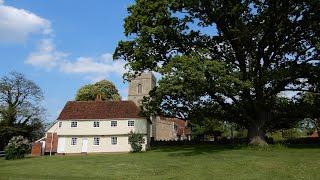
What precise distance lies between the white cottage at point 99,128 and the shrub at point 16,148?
46.2ft

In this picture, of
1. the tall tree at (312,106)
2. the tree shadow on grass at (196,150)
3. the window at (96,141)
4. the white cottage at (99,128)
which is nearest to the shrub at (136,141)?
the white cottage at (99,128)

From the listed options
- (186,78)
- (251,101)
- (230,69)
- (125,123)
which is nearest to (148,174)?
(186,78)

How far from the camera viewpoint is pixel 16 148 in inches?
1930

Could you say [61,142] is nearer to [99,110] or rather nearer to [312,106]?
[99,110]

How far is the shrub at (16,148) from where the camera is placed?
4877 cm

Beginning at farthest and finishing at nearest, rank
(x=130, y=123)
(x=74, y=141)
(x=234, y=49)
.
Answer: (x=74, y=141), (x=130, y=123), (x=234, y=49)

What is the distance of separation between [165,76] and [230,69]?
5.69 meters

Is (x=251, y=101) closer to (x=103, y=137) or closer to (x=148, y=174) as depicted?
(x=148, y=174)

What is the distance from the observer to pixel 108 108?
65.8 metres

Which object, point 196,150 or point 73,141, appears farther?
point 73,141

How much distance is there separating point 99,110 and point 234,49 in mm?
28071

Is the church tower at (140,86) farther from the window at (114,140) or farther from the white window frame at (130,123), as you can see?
the window at (114,140)

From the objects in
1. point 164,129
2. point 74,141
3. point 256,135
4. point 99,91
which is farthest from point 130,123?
point 99,91

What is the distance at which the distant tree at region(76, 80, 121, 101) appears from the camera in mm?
94250
